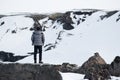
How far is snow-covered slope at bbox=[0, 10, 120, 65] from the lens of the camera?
44931 millimetres

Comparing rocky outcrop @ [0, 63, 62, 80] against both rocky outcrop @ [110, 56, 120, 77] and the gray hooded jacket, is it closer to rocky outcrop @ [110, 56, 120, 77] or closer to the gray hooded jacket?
the gray hooded jacket

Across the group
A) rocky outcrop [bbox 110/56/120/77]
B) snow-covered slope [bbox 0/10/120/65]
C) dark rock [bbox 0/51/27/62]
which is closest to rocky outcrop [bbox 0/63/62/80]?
rocky outcrop [bbox 110/56/120/77]

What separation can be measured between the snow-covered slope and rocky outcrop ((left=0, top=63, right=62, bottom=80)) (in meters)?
25.8

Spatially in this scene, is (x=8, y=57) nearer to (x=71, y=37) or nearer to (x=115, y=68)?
(x=71, y=37)

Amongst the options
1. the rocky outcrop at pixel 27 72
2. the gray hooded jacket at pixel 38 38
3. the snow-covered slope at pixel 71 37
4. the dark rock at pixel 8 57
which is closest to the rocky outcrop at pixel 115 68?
the gray hooded jacket at pixel 38 38

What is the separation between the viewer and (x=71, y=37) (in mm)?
55281

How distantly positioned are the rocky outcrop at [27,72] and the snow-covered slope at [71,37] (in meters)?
25.8

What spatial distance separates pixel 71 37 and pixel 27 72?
42121 mm

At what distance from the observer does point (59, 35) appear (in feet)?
189

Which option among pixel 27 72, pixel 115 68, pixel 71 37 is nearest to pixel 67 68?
pixel 115 68

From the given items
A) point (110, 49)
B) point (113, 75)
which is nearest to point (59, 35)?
point (110, 49)

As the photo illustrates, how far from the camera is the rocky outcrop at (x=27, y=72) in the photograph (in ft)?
43.0

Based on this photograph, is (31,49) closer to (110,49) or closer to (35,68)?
(110,49)

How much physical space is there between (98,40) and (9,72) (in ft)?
123
